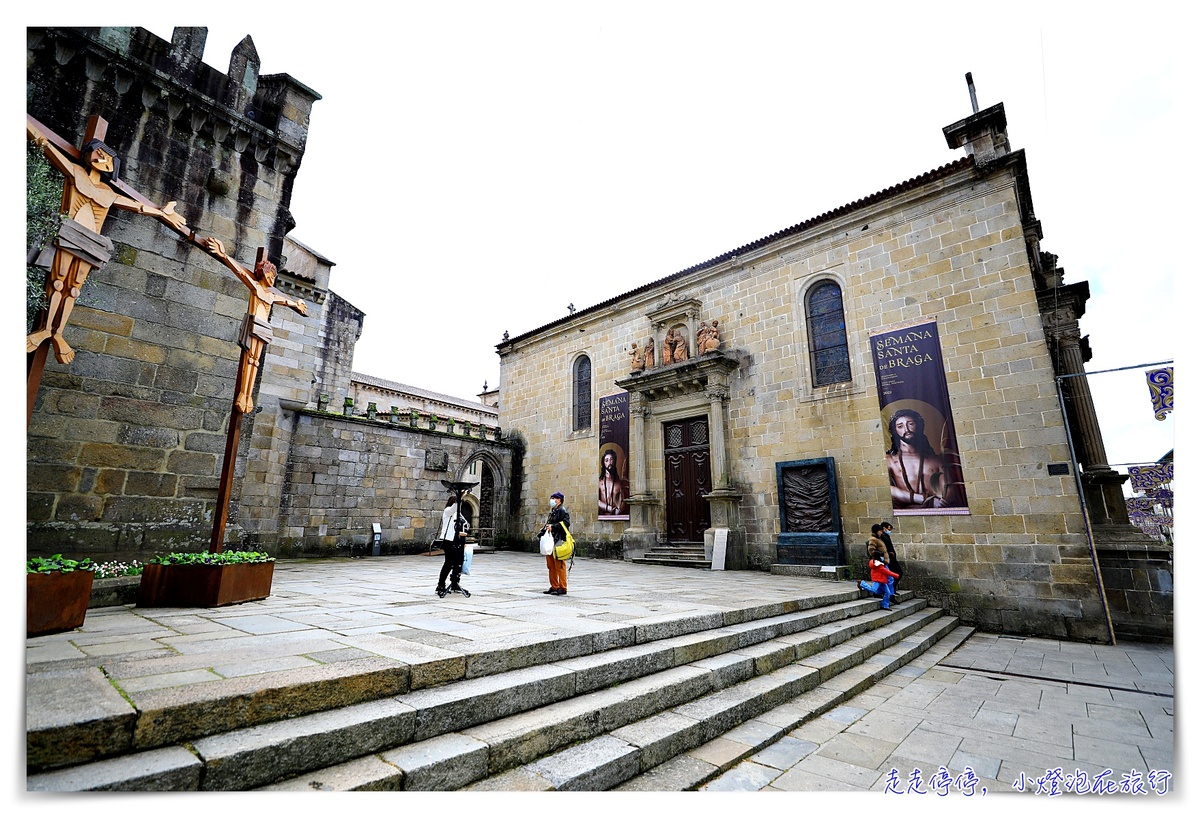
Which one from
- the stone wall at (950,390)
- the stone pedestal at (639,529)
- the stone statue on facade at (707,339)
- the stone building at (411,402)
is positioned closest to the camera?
the stone wall at (950,390)

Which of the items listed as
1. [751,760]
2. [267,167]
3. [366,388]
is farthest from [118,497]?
[366,388]

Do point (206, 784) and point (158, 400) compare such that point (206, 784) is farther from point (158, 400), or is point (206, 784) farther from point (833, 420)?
point (833, 420)

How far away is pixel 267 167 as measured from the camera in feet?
22.4

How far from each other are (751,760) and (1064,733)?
2890 millimetres

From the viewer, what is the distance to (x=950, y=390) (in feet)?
31.0

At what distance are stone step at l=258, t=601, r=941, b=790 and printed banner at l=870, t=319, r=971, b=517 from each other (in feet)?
18.5

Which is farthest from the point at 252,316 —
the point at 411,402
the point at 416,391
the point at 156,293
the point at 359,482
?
the point at 416,391

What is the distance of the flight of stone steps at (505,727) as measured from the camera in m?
1.91

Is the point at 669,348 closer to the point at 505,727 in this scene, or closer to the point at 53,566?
the point at 505,727

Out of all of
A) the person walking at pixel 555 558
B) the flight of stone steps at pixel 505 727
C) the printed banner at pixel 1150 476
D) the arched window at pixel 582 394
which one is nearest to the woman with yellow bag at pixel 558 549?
the person walking at pixel 555 558

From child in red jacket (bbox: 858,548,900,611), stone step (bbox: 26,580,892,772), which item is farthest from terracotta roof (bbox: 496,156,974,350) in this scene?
stone step (bbox: 26,580,892,772)

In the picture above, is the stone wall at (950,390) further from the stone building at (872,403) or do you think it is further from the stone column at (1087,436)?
the stone column at (1087,436)

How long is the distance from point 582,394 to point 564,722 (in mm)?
14215

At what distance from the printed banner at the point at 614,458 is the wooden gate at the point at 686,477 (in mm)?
1288
